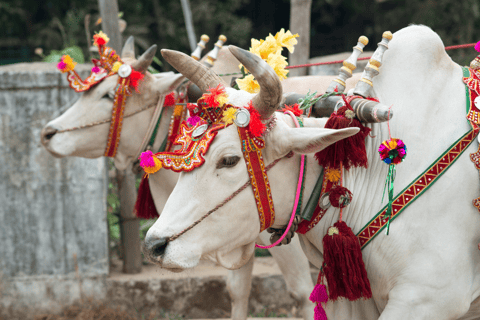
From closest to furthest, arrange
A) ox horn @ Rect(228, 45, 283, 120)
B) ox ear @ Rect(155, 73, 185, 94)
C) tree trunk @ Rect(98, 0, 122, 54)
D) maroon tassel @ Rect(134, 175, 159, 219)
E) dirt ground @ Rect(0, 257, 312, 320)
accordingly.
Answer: ox horn @ Rect(228, 45, 283, 120), ox ear @ Rect(155, 73, 185, 94), maroon tassel @ Rect(134, 175, 159, 219), dirt ground @ Rect(0, 257, 312, 320), tree trunk @ Rect(98, 0, 122, 54)

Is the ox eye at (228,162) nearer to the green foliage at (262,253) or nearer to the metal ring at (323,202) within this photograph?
the metal ring at (323,202)

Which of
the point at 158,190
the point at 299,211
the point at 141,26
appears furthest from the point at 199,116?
the point at 141,26

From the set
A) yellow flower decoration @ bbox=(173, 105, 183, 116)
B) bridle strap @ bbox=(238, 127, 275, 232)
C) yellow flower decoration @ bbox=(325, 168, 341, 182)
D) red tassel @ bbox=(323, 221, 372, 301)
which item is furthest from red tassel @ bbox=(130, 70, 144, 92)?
red tassel @ bbox=(323, 221, 372, 301)

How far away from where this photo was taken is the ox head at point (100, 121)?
3.62 meters

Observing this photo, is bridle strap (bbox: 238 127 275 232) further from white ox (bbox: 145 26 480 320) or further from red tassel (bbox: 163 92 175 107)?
red tassel (bbox: 163 92 175 107)

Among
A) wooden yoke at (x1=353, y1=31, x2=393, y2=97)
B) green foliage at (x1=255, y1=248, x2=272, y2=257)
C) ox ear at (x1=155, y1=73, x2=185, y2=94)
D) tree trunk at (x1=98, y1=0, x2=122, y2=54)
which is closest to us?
wooden yoke at (x1=353, y1=31, x2=393, y2=97)

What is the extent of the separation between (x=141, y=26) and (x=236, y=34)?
1.77 meters

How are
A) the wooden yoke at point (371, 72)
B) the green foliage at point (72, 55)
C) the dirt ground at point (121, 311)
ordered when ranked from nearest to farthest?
the wooden yoke at point (371, 72) → the dirt ground at point (121, 311) → the green foliage at point (72, 55)

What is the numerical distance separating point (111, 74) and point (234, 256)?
207cm

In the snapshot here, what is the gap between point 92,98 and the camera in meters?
3.68

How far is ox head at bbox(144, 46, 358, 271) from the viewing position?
74.7 inches

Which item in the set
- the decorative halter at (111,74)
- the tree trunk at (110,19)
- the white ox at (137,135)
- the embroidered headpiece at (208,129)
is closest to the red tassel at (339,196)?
the embroidered headpiece at (208,129)

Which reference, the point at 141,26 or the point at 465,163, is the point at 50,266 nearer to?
the point at 465,163

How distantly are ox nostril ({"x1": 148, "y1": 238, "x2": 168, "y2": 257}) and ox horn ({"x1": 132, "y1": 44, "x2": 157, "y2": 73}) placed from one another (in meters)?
1.99
